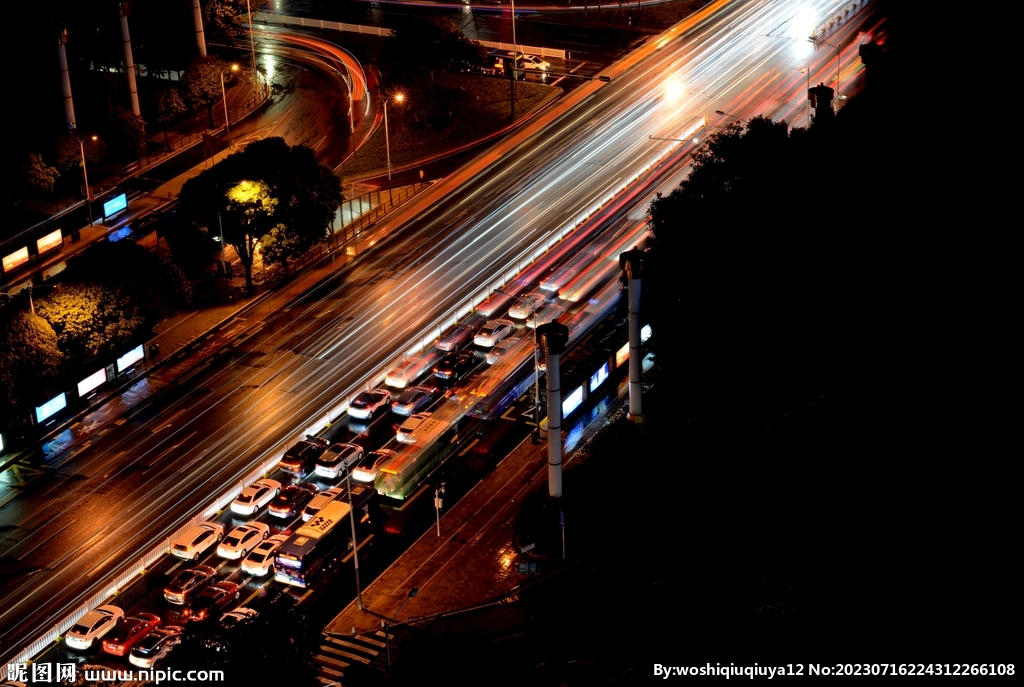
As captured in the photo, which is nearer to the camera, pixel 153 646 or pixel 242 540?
pixel 153 646

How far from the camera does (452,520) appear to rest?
7044cm

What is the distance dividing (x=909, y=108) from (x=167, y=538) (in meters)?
58.1

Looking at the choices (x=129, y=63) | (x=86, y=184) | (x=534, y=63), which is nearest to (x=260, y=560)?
(x=86, y=184)

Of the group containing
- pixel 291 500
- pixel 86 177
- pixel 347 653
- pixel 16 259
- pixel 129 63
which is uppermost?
pixel 129 63

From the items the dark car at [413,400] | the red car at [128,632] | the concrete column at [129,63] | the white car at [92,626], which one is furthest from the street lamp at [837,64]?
the white car at [92,626]

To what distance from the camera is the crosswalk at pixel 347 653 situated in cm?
6041

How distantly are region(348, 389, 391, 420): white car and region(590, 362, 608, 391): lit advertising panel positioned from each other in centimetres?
1133

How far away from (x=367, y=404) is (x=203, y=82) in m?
52.1

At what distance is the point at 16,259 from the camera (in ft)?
318

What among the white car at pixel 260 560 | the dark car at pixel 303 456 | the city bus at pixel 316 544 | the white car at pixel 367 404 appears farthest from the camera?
the white car at pixel 367 404

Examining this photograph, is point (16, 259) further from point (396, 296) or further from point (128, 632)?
point (128, 632)

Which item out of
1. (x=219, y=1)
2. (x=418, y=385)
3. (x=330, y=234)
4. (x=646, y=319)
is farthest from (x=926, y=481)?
(x=219, y=1)

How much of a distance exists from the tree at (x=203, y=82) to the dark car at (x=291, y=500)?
2157 inches

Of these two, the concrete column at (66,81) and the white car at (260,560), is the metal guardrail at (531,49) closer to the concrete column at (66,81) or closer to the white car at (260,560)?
the concrete column at (66,81)
